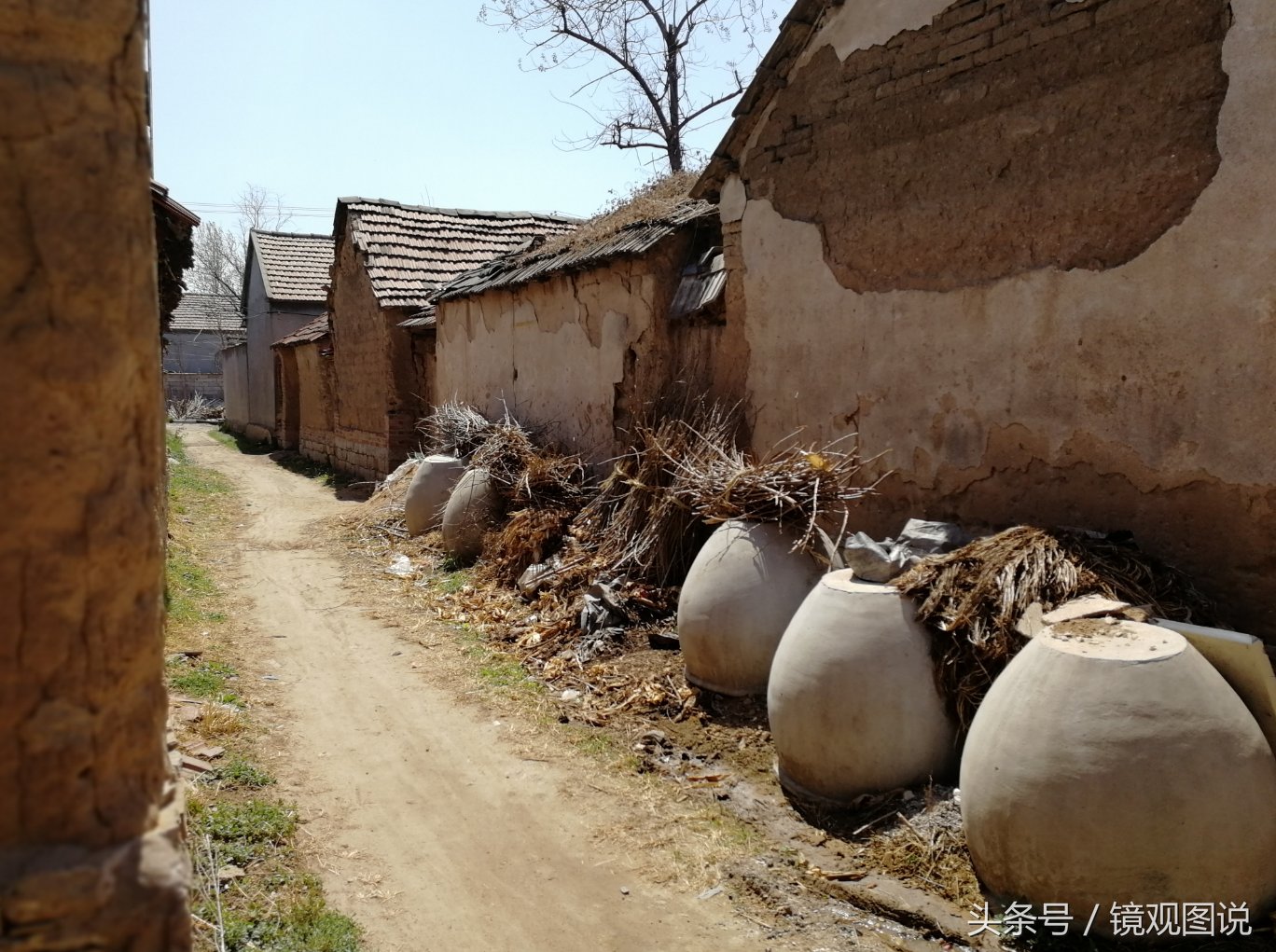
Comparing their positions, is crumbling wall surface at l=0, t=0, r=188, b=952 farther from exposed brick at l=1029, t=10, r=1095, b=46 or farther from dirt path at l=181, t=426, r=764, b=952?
exposed brick at l=1029, t=10, r=1095, b=46

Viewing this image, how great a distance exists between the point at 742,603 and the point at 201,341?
40.7 metres

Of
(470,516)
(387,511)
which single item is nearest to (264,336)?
(387,511)

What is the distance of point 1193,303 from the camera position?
182 inches

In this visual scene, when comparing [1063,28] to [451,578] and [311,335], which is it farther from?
[311,335]

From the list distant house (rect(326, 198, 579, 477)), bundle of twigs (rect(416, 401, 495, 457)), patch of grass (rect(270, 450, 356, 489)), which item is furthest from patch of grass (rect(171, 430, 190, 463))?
bundle of twigs (rect(416, 401, 495, 457))

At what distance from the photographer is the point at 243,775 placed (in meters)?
4.80

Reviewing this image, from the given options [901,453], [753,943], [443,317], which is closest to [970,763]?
[753,943]

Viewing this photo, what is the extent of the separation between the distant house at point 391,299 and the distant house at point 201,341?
928 inches

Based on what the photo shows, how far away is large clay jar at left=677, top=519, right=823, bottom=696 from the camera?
5.62m

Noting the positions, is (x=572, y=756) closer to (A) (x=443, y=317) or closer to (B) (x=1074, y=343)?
(B) (x=1074, y=343)

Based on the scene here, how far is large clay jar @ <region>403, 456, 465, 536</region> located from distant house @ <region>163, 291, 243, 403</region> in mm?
30802

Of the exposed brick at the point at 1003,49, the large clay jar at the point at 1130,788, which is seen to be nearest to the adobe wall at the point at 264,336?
the exposed brick at the point at 1003,49

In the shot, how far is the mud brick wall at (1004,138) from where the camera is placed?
4719 mm

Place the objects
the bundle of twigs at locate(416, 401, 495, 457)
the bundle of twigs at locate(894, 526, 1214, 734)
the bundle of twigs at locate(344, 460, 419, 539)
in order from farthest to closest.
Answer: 1. the bundle of twigs at locate(344, 460, 419, 539)
2. the bundle of twigs at locate(416, 401, 495, 457)
3. the bundle of twigs at locate(894, 526, 1214, 734)
